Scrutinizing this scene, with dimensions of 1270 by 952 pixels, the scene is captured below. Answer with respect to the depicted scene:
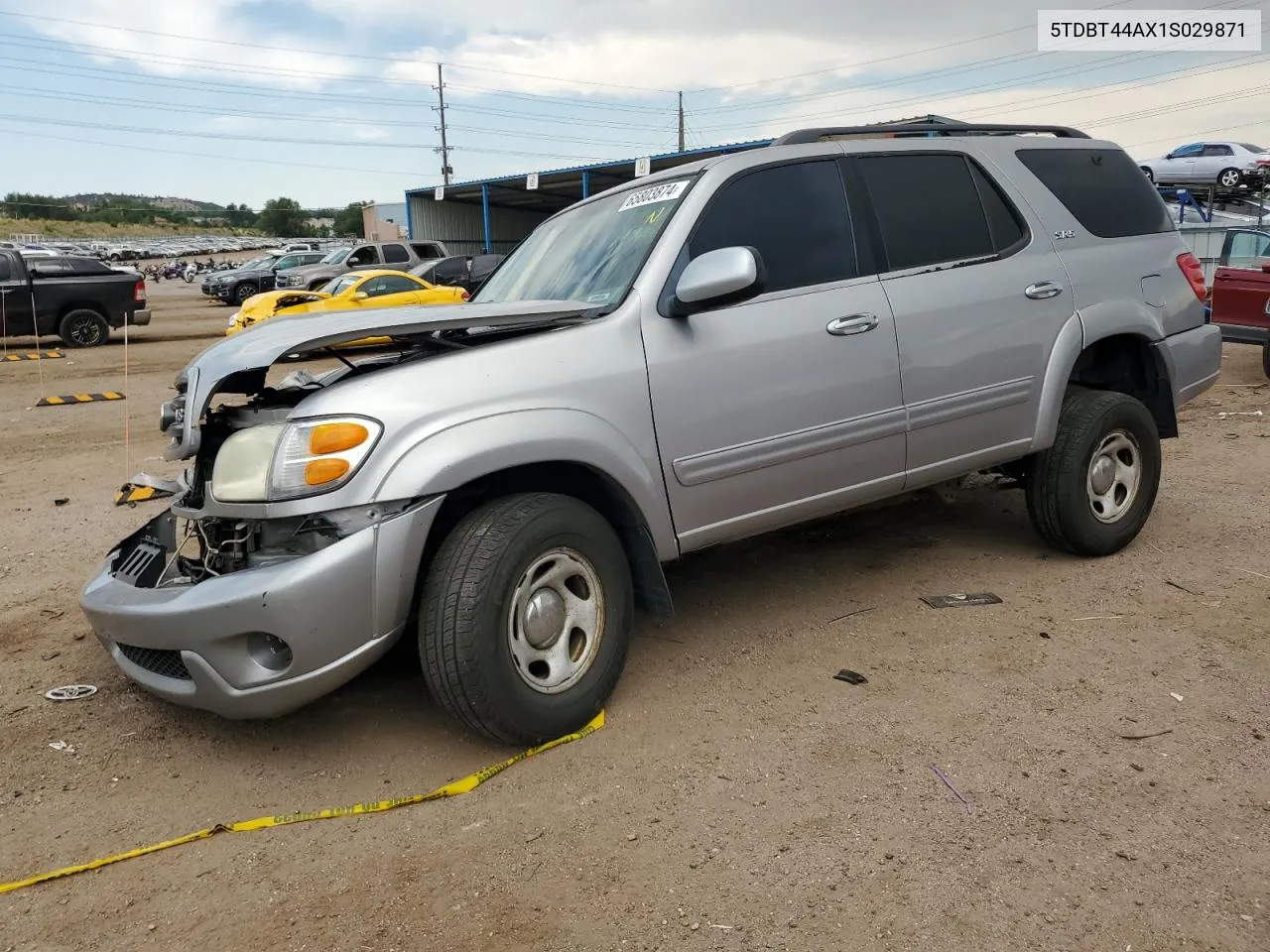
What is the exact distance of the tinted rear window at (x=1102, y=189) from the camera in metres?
4.61

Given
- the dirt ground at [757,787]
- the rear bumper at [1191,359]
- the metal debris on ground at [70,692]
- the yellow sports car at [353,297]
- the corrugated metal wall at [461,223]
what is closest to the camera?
the dirt ground at [757,787]

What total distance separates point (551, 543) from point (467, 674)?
469 mm

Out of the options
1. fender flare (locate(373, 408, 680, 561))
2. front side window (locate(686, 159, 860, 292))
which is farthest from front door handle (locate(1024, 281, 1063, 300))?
fender flare (locate(373, 408, 680, 561))

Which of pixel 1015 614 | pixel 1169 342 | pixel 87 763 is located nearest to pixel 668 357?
pixel 1015 614

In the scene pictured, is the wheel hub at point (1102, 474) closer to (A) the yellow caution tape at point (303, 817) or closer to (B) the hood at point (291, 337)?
(B) the hood at point (291, 337)

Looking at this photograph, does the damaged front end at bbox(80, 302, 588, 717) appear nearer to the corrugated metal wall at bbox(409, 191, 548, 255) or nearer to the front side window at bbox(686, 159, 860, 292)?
the front side window at bbox(686, 159, 860, 292)

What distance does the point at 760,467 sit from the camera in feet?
11.7

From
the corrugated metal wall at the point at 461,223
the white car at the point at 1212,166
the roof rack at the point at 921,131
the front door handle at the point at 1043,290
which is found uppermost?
the corrugated metal wall at the point at 461,223

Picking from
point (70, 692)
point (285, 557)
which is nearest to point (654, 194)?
point (285, 557)

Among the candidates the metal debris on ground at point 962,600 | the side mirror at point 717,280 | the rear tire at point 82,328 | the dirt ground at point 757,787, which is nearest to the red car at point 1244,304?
the dirt ground at point 757,787

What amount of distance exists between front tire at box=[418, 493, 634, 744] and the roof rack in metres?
1.95

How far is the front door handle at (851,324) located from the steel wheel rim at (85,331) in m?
16.6

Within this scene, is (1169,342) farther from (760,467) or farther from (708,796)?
(708,796)

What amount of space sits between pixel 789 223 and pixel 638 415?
3.62 ft
